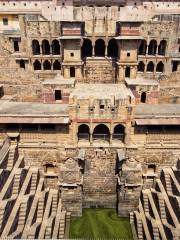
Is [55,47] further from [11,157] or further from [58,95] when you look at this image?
[11,157]

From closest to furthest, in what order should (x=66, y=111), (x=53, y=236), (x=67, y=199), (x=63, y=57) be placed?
(x=53, y=236) → (x=67, y=199) → (x=66, y=111) → (x=63, y=57)

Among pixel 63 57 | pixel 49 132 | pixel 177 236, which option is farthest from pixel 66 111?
pixel 177 236

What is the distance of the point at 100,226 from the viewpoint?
2173cm

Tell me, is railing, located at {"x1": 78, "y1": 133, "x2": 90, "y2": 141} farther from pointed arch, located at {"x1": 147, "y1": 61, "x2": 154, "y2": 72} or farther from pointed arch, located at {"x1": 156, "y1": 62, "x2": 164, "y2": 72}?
pointed arch, located at {"x1": 156, "y1": 62, "x2": 164, "y2": 72}

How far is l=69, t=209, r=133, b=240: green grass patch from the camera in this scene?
2094 cm

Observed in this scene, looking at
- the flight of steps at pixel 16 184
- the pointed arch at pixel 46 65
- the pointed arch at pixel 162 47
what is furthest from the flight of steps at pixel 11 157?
the pointed arch at pixel 162 47

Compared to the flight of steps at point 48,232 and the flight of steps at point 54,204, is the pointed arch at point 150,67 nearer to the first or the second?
the flight of steps at point 54,204

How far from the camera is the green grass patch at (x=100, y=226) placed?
20938 mm

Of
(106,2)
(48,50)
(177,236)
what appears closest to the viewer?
(177,236)

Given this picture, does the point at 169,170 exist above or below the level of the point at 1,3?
below

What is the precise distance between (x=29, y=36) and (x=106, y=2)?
41.4ft

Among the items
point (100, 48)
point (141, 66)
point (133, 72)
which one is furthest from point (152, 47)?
point (100, 48)

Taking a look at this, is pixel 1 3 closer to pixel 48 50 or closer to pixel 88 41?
pixel 48 50

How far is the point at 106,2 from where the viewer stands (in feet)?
109
